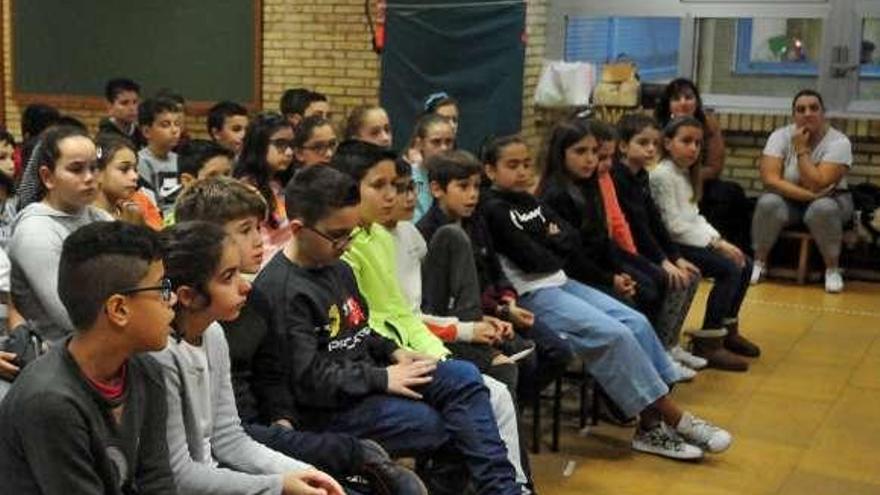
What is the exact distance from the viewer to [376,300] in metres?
3.22

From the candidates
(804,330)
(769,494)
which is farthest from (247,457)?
(804,330)

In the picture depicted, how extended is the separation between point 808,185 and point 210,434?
5529 mm

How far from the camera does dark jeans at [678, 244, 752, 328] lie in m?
5.16

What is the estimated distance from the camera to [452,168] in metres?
3.65

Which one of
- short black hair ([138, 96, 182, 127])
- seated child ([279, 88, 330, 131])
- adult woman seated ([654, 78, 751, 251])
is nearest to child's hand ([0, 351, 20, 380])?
short black hair ([138, 96, 182, 127])

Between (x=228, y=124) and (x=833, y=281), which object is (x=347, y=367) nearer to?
(x=228, y=124)

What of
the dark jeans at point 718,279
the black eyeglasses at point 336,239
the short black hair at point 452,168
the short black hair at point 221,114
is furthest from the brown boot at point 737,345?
the black eyeglasses at point 336,239

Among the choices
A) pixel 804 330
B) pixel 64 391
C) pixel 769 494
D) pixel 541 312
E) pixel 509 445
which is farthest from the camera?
pixel 804 330

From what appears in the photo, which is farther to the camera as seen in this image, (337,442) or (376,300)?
(376,300)

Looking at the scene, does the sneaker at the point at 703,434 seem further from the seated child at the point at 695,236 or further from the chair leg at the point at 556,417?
the seated child at the point at 695,236

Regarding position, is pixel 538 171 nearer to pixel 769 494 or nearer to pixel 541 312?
pixel 541 312

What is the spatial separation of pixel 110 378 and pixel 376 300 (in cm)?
136

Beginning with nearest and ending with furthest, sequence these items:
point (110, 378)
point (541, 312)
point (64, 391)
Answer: point (64, 391)
point (110, 378)
point (541, 312)

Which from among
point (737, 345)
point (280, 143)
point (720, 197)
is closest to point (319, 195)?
point (280, 143)
